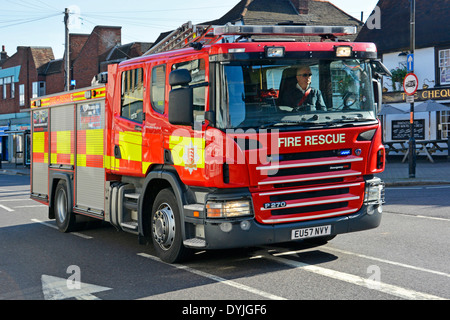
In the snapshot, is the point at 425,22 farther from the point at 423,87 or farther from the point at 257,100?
the point at 257,100

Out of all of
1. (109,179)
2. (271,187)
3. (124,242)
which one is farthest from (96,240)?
(271,187)

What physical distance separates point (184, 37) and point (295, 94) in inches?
89.3

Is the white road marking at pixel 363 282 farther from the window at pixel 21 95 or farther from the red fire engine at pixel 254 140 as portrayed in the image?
the window at pixel 21 95

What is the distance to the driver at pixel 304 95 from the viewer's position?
672cm

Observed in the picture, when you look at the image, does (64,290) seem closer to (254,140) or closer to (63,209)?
(254,140)

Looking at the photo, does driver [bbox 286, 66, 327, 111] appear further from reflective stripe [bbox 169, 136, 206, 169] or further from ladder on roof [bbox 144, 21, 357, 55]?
reflective stripe [bbox 169, 136, 206, 169]

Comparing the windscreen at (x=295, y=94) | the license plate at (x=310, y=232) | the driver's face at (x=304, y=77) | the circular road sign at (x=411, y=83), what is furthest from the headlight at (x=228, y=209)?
the circular road sign at (x=411, y=83)

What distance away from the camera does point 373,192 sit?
7.14 metres

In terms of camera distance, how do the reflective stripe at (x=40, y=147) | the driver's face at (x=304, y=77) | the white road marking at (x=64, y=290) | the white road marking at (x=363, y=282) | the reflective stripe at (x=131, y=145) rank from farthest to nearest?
the reflective stripe at (x=40, y=147) → the reflective stripe at (x=131, y=145) → the driver's face at (x=304, y=77) → the white road marking at (x=64, y=290) → the white road marking at (x=363, y=282)

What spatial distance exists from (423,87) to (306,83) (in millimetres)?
25851

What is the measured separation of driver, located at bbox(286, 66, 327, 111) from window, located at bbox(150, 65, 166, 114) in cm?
166

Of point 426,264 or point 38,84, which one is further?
point 38,84

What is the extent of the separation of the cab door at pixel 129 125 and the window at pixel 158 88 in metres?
0.26

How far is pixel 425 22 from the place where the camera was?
103 ft
